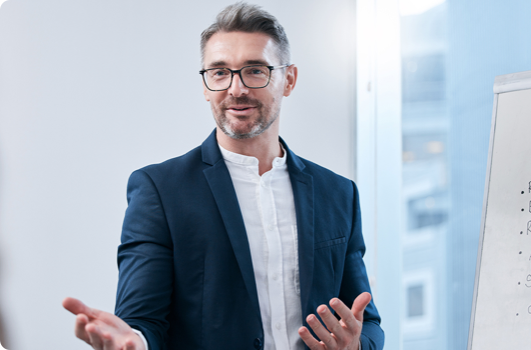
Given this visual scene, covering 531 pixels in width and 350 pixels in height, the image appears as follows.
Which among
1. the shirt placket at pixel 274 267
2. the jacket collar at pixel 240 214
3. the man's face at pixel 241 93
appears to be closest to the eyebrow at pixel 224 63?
the man's face at pixel 241 93

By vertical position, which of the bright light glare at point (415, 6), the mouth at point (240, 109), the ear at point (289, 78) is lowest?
the mouth at point (240, 109)

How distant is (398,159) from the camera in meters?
2.07

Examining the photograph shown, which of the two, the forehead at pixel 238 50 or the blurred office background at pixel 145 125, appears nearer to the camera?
the forehead at pixel 238 50

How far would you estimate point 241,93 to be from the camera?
4.12 ft

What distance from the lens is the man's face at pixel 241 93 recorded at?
1.27 metres

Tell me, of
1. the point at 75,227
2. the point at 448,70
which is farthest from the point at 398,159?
the point at 75,227

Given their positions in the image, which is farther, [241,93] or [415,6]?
[415,6]

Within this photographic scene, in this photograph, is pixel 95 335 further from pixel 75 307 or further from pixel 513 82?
pixel 513 82

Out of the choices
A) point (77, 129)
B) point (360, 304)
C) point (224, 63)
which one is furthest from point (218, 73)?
point (77, 129)

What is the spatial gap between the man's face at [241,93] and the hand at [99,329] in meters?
0.64

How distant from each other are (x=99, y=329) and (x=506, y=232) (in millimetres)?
1016

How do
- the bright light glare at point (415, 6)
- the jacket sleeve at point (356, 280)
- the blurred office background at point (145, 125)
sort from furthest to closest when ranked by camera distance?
the blurred office background at point (145, 125) → the bright light glare at point (415, 6) → the jacket sleeve at point (356, 280)

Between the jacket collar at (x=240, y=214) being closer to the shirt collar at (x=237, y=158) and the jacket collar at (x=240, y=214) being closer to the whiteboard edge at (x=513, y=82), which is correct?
the shirt collar at (x=237, y=158)

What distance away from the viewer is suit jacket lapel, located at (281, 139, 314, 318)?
121cm
